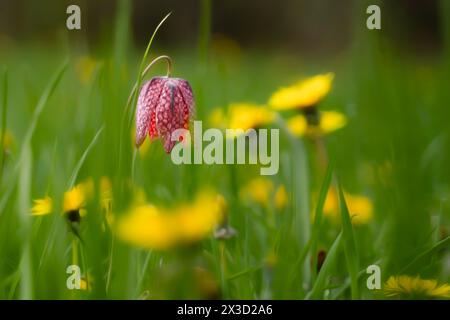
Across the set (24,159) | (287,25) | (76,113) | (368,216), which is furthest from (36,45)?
(24,159)

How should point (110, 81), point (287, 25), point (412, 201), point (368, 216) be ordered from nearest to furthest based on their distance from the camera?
point (110, 81) → point (412, 201) → point (368, 216) → point (287, 25)

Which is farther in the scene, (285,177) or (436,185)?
(436,185)

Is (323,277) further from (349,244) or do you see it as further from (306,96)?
(306,96)

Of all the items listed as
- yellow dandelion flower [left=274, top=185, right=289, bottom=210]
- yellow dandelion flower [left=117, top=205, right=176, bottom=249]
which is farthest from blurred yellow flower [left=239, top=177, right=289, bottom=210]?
yellow dandelion flower [left=117, top=205, right=176, bottom=249]

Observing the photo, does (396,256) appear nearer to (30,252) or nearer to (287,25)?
(30,252)

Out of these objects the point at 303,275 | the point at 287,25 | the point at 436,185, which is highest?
the point at 287,25

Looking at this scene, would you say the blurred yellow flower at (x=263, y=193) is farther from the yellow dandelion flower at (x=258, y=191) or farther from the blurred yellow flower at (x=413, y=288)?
the blurred yellow flower at (x=413, y=288)

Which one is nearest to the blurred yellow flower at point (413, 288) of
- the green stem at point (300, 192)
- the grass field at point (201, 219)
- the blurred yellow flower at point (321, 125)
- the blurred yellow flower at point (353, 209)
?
the grass field at point (201, 219)
